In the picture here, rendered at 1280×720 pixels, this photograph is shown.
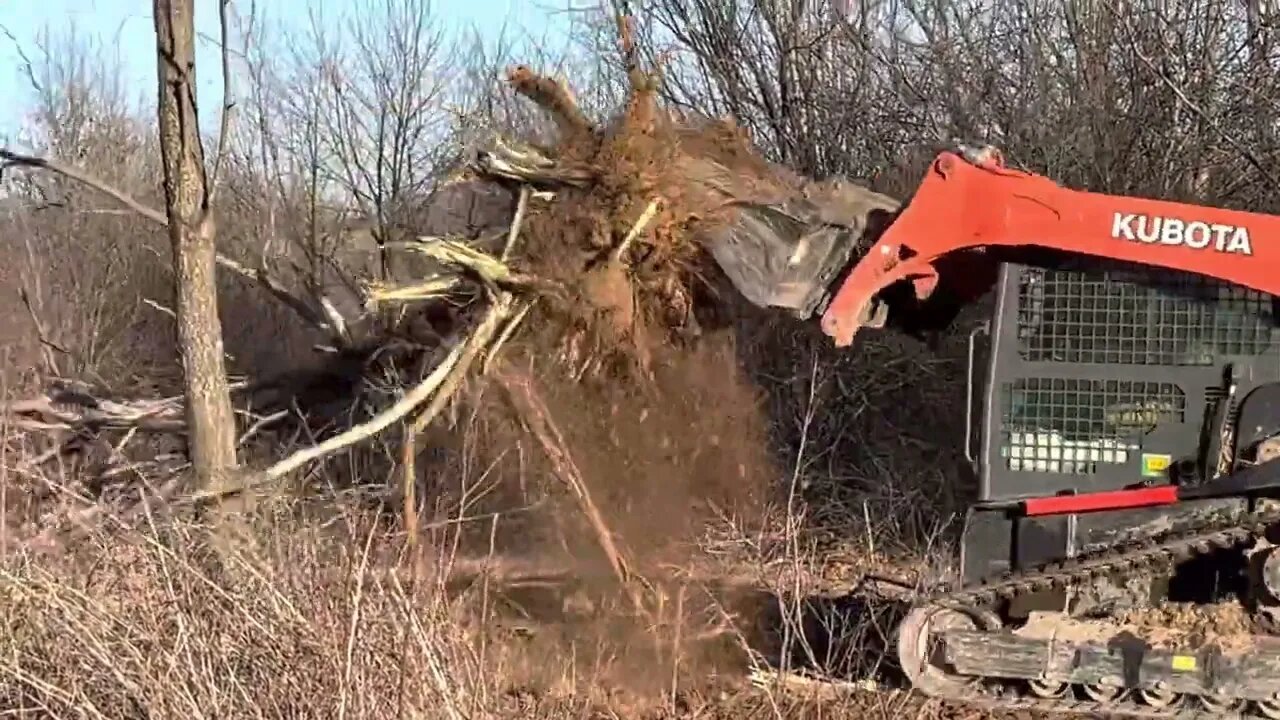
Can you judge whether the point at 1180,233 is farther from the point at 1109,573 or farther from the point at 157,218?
the point at 157,218

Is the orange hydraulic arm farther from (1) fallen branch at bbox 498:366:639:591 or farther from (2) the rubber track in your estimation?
(1) fallen branch at bbox 498:366:639:591

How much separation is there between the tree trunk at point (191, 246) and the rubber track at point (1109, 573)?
10.5 ft

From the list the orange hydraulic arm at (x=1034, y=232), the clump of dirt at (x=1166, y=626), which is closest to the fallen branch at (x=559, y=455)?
the orange hydraulic arm at (x=1034, y=232)

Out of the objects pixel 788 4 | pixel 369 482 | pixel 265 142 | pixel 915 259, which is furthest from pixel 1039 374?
pixel 265 142

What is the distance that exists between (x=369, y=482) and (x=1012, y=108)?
20.8 ft

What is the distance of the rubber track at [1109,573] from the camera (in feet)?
19.9

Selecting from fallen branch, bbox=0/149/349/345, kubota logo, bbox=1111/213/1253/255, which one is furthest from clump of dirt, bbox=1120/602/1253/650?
fallen branch, bbox=0/149/349/345

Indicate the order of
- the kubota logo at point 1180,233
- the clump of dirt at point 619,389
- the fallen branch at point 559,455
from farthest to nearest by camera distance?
the fallen branch at point 559,455, the clump of dirt at point 619,389, the kubota logo at point 1180,233

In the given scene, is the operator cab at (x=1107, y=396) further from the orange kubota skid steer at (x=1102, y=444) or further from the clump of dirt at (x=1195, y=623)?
the clump of dirt at (x=1195, y=623)

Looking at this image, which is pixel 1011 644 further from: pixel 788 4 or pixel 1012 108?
pixel 788 4

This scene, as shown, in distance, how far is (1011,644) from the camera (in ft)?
20.3

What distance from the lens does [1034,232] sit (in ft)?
20.8

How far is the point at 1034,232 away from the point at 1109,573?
144 centimetres

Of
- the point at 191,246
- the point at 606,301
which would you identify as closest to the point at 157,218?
the point at 191,246
